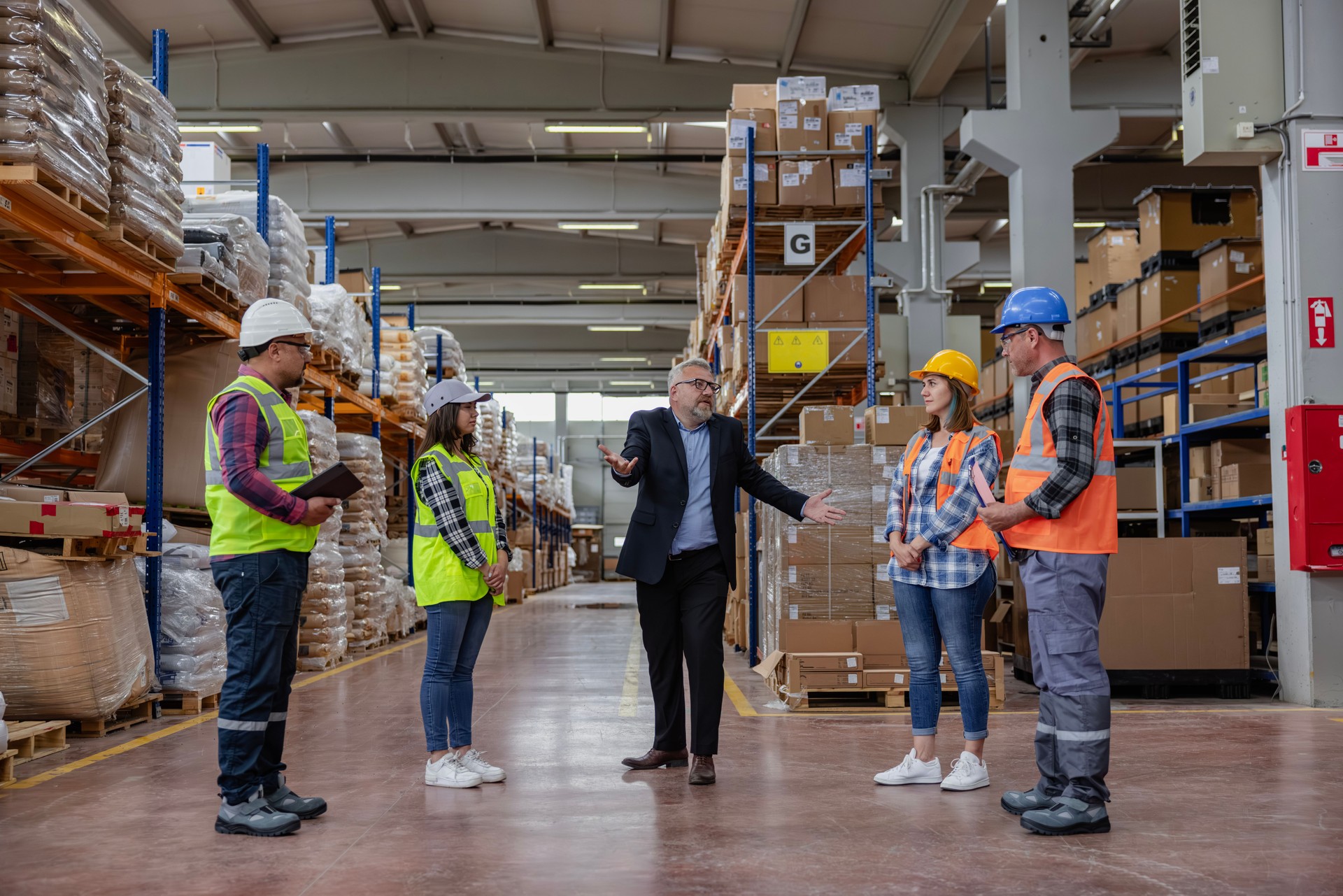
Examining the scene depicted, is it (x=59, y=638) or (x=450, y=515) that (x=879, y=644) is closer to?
(x=450, y=515)

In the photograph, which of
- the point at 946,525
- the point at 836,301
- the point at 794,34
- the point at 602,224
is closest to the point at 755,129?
the point at 836,301

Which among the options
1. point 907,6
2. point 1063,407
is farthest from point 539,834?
point 907,6

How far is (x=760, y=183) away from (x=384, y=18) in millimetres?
7213

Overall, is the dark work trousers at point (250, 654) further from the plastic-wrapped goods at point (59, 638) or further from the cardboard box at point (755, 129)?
the cardboard box at point (755, 129)

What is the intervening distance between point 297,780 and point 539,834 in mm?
1630

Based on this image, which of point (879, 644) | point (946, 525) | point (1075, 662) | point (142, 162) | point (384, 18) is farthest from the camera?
point (384, 18)

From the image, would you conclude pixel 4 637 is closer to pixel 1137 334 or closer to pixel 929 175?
pixel 1137 334

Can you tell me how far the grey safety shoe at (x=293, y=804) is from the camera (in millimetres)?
4316

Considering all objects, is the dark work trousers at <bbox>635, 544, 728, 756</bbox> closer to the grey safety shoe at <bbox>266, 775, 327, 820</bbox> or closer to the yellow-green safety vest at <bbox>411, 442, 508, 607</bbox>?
the yellow-green safety vest at <bbox>411, 442, 508, 607</bbox>

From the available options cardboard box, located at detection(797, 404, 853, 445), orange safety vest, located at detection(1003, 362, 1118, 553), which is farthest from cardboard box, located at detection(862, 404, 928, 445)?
orange safety vest, located at detection(1003, 362, 1118, 553)

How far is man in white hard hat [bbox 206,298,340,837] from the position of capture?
158 inches

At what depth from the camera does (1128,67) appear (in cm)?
1423

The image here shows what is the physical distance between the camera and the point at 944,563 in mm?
4699

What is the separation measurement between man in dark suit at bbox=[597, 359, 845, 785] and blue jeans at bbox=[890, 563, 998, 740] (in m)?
0.52
